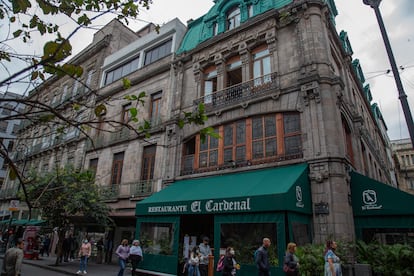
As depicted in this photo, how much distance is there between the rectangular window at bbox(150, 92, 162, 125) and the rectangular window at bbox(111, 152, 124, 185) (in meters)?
3.28

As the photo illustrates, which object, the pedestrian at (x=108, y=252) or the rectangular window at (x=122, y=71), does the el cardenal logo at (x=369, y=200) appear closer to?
the pedestrian at (x=108, y=252)

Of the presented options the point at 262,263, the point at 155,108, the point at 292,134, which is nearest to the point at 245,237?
the point at 262,263

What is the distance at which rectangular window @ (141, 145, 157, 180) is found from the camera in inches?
635

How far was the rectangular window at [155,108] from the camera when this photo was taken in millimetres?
16886

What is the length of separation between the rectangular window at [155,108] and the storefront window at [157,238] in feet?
20.9

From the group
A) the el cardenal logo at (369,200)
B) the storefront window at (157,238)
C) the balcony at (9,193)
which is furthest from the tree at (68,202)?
the balcony at (9,193)

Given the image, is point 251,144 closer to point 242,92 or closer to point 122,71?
point 242,92

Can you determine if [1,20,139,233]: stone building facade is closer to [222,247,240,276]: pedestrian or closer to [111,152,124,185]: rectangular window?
[111,152,124,185]: rectangular window

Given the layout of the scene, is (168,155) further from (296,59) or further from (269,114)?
(296,59)

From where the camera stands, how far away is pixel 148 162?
16438 mm

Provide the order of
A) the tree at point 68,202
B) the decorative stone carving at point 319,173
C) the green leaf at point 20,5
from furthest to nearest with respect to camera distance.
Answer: the tree at point 68,202, the decorative stone carving at point 319,173, the green leaf at point 20,5

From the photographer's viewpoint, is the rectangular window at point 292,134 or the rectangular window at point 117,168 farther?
the rectangular window at point 117,168

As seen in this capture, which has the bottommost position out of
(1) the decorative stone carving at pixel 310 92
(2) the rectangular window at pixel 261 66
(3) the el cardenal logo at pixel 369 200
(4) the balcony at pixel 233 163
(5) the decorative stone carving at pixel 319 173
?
(3) the el cardenal logo at pixel 369 200

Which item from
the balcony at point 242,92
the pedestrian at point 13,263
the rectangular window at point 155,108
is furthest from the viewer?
the rectangular window at point 155,108
